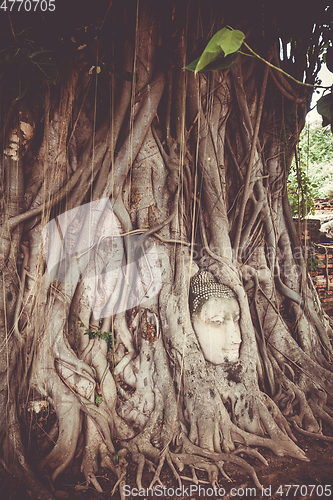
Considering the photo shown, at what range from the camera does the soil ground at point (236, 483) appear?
61.9 inches

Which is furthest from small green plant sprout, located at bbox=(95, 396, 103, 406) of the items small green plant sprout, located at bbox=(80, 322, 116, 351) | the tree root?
the tree root

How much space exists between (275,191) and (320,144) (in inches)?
337

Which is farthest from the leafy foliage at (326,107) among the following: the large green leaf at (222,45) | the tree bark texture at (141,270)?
the tree bark texture at (141,270)

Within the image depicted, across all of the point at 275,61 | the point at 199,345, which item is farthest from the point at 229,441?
the point at 275,61

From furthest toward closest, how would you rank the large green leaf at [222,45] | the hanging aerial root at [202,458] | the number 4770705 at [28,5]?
the number 4770705 at [28,5] → the hanging aerial root at [202,458] → the large green leaf at [222,45]

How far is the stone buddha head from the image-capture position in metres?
2.10

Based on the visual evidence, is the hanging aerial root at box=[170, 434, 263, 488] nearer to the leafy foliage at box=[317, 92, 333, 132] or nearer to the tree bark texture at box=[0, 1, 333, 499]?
the tree bark texture at box=[0, 1, 333, 499]

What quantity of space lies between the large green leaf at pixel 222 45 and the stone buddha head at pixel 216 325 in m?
1.61

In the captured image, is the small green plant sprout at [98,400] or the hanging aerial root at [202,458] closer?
the hanging aerial root at [202,458]

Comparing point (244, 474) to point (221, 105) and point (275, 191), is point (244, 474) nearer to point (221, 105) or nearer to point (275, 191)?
point (275, 191)

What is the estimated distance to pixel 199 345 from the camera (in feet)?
6.92

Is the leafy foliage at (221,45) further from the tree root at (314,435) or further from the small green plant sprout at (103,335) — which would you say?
the tree root at (314,435)

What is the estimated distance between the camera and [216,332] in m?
2.11

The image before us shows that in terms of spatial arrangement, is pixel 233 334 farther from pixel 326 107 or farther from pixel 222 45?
pixel 222 45
